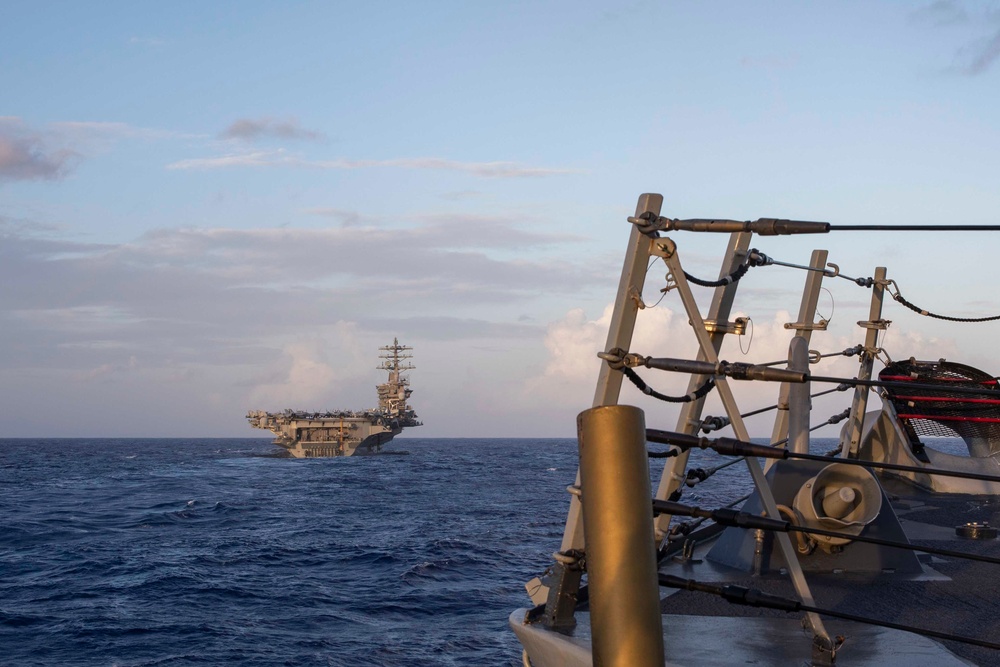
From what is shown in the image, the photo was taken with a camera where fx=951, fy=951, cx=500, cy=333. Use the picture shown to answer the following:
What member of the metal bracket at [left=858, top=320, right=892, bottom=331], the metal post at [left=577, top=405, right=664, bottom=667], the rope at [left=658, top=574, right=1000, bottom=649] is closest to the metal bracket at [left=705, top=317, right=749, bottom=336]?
the rope at [left=658, top=574, right=1000, bottom=649]

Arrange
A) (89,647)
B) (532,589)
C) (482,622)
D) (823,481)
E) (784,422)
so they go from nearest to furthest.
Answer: (532,589)
(823,481)
(784,422)
(89,647)
(482,622)

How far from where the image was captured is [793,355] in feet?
19.4

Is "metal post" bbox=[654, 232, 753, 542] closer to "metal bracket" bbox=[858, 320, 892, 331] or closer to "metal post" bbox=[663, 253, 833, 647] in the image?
"metal post" bbox=[663, 253, 833, 647]

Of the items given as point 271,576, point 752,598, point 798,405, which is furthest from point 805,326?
point 271,576

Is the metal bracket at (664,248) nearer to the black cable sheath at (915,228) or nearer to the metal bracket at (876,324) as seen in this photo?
the black cable sheath at (915,228)

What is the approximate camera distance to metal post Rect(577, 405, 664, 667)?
2271mm

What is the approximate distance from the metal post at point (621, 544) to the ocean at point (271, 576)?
12.0 m

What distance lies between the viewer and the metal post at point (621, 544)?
227 cm

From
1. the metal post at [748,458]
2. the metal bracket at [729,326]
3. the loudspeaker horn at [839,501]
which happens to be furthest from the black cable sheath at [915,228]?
the loudspeaker horn at [839,501]

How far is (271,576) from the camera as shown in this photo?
21875 mm

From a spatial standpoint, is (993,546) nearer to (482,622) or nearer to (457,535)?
(482,622)

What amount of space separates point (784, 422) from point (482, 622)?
10.9 m

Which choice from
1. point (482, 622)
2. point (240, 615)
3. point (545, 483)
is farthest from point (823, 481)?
point (545, 483)

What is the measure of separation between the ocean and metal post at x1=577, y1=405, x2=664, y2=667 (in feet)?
39.3
